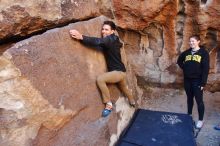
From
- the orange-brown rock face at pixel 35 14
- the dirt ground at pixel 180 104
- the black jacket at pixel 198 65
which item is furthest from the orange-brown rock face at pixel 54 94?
the dirt ground at pixel 180 104

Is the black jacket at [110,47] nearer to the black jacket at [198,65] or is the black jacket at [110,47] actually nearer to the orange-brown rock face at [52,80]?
the orange-brown rock face at [52,80]

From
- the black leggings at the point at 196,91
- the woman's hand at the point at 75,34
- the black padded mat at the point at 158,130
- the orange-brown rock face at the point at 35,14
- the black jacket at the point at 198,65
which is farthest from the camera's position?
the black leggings at the point at 196,91

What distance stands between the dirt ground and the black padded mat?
453mm

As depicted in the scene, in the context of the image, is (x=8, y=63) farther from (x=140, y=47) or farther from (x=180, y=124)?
(x=140, y=47)

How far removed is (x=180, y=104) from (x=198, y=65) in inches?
51.4

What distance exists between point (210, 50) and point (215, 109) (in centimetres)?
97

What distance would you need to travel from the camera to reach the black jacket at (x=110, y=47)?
3.46m

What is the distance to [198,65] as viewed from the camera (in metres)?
4.13

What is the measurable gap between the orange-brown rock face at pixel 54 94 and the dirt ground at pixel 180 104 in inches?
54.0

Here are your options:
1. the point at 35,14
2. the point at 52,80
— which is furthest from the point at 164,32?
the point at 52,80

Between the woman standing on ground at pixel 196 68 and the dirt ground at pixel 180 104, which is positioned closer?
the woman standing on ground at pixel 196 68

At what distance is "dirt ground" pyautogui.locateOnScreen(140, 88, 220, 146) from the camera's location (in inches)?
175

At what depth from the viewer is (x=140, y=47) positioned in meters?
5.58

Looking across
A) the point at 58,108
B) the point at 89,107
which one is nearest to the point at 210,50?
the point at 89,107
